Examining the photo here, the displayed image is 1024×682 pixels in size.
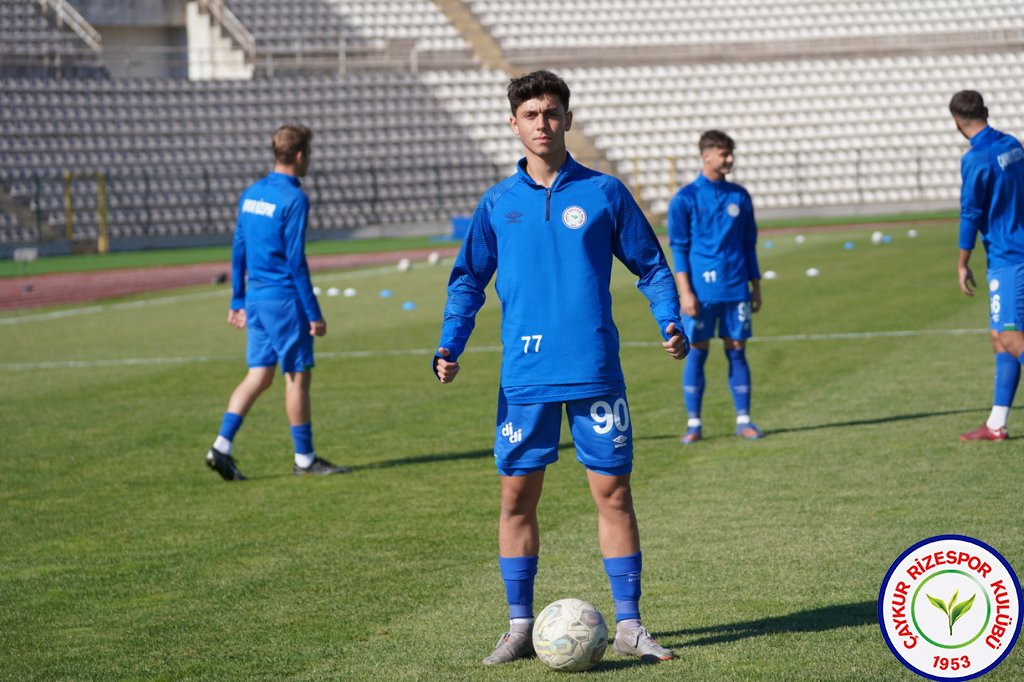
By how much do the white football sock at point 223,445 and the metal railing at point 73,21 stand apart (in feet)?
104

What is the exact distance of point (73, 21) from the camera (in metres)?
38.2

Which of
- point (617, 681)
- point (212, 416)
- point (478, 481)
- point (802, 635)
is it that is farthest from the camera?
point (212, 416)

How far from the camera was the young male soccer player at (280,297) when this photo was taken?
8328mm

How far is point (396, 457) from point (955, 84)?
36.0 meters

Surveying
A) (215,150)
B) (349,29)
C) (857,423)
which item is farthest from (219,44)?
(857,423)

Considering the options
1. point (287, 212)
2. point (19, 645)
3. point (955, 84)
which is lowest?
point (19, 645)

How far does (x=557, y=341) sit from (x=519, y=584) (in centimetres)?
84

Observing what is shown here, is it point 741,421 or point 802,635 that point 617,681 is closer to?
point 802,635

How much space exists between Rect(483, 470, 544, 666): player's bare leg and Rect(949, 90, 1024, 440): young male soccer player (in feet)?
13.6

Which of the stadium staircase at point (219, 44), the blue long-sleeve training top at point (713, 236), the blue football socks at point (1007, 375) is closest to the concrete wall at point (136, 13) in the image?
the stadium staircase at point (219, 44)

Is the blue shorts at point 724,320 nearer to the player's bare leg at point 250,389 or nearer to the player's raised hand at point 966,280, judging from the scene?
the player's raised hand at point 966,280

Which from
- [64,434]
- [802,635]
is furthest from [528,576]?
[64,434]

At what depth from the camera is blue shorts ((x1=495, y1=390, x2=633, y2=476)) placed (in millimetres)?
4680

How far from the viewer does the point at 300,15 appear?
135 ft
